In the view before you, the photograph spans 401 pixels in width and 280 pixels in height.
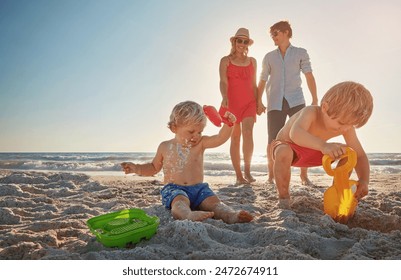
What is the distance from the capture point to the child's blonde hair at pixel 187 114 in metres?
1.85

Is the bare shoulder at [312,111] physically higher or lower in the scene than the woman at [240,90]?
lower

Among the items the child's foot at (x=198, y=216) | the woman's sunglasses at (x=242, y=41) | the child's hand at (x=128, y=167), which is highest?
the woman's sunglasses at (x=242, y=41)

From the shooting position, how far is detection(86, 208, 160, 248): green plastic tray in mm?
1308

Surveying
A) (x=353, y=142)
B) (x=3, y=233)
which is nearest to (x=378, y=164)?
(x=353, y=142)

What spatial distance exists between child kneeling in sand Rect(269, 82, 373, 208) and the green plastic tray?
798 millimetres

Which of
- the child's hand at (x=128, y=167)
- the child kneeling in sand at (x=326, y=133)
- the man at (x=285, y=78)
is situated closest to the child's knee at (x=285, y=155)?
the child kneeling in sand at (x=326, y=133)

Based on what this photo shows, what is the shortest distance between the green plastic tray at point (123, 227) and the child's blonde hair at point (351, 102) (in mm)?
968

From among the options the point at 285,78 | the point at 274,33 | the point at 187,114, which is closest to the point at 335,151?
the point at 187,114

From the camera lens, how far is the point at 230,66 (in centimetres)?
337

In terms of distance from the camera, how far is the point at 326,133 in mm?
1954

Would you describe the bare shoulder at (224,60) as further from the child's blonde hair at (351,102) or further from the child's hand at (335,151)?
the child's hand at (335,151)

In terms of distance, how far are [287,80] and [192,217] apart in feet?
6.64

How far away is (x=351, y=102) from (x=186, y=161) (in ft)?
2.77

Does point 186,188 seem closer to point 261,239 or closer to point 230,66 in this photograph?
point 261,239
